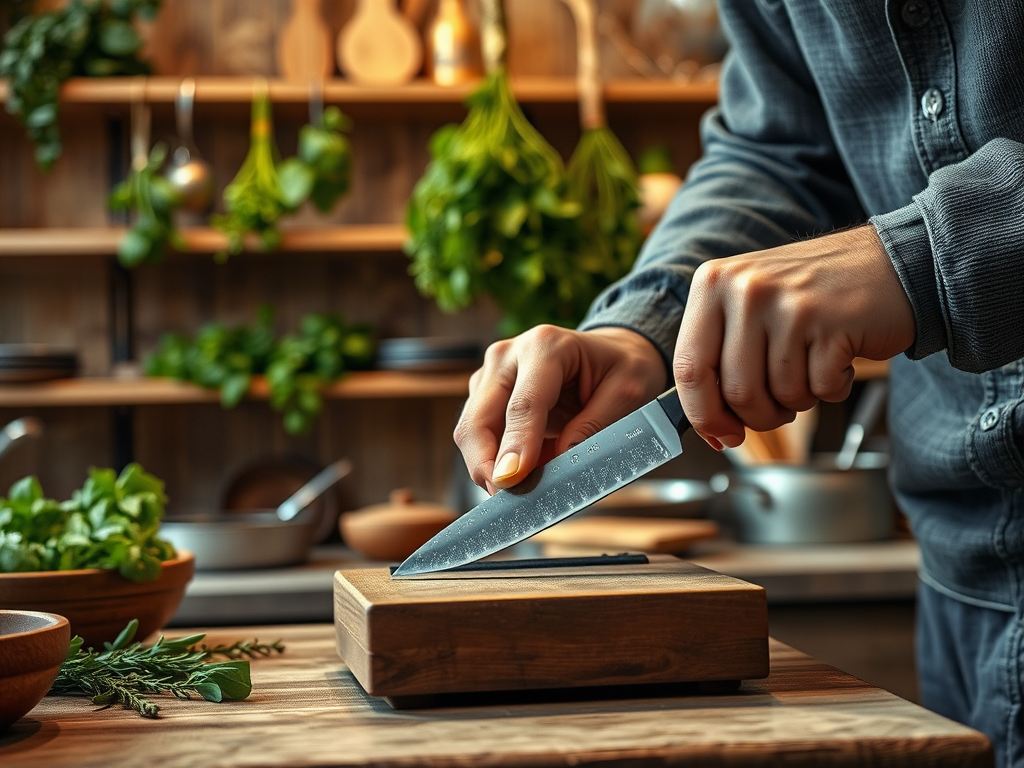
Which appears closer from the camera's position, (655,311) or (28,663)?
(28,663)

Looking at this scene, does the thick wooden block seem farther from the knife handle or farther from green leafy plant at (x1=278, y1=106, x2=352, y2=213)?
green leafy plant at (x1=278, y1=106, x2=352, y2=213)

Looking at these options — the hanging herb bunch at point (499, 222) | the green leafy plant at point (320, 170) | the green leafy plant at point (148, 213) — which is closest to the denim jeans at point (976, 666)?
the hanging herb bunch at point (499, 222)

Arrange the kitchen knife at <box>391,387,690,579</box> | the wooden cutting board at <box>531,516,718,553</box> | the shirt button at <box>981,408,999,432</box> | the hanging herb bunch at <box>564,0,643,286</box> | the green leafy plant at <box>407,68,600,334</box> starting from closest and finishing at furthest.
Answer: the kitchen knife at <box>391,387,690,579</box> → the shirt button at <box>981,408,999,432</box> → the wooden cutting board at <box>531,516,718,553</box> → the green leafy plant at <box>407,68,600,334</box> → the hanging herb bunch at <box>564,0,643,286</box>

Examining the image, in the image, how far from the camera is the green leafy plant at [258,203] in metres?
2.16

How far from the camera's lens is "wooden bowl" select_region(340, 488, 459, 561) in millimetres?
1908

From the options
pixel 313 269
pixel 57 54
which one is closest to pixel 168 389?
pixel 313 269

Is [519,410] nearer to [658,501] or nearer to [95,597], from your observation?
[95,597]

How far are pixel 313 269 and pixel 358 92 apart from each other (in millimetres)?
424

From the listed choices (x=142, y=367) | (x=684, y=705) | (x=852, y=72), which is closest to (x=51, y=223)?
(x=142, y=367)

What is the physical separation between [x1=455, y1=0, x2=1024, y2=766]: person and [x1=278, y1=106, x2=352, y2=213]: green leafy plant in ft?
3.74

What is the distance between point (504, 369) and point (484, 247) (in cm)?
119

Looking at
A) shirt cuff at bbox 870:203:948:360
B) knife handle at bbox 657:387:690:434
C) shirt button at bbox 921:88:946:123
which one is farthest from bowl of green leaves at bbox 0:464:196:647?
shirt button at bbox 921:88:946:123

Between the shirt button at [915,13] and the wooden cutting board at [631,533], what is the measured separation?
109 centimetres

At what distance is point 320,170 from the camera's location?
2.17 metres
